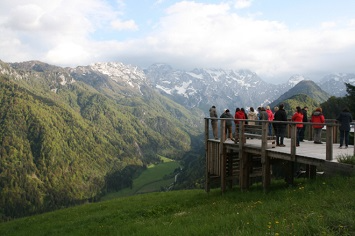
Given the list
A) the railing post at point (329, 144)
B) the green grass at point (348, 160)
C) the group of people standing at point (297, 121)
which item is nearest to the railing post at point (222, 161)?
the group of people standing at point (297, 121)

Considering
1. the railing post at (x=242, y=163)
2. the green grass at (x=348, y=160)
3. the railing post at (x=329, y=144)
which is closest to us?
the green grass at (x=348, y=160)

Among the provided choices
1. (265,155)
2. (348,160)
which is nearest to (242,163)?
(265,155)

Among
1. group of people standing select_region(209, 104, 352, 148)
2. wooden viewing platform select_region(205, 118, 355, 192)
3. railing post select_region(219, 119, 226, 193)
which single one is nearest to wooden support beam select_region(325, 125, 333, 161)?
wooden viewing platform select_region(205, 118, 355, 192)

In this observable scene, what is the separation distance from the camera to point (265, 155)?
15.4 m

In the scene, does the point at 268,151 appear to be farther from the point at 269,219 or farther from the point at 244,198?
the point at 269,219

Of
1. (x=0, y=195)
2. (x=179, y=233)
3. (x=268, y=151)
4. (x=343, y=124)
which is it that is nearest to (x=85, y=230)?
(x=179, y=233)

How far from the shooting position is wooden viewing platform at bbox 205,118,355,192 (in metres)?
12.5

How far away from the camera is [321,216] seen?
26.8 ft

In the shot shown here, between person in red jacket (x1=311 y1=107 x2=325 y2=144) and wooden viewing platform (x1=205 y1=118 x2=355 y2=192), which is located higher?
person in red jacket (x1=311 y1=107 x2=325 y2=144)

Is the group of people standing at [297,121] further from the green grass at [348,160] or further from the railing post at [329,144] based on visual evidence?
the green grass at [348,160]

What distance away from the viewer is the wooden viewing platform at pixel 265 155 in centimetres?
1251

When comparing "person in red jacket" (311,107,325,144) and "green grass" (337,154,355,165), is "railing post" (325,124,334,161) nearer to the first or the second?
Answer: "green grass" (337,154,355,165)

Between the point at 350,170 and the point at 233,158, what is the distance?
32.8ft

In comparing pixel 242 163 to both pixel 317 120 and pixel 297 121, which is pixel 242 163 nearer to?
pixel 297 121
